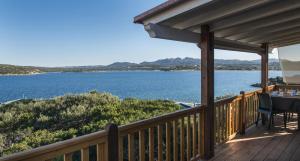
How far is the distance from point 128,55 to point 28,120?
35877mm

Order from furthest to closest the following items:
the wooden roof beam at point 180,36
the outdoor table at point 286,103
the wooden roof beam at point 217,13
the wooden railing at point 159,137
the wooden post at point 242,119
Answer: the outdoor table at point 286,103 < the wooden post at point 242,119 < the wooden roof beam at point 180,36 < the wooden roof beam at point 217,13 < the wooden railing at point 159,137

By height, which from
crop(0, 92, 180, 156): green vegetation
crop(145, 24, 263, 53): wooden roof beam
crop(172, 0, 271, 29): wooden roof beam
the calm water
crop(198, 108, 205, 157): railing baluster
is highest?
crop(172, 0, 271, 29): wooden roof beam

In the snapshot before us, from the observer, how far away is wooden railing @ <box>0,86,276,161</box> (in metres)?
1.87

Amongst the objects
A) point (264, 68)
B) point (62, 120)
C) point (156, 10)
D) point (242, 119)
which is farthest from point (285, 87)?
point (62, 120)

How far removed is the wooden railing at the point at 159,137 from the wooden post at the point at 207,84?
3.7 inches

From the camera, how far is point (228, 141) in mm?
5070

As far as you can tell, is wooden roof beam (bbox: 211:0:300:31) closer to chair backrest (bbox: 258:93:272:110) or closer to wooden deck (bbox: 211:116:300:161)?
wooden deck (bbox: 211:116:300:161)

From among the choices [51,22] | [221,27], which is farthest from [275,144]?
[51,22]

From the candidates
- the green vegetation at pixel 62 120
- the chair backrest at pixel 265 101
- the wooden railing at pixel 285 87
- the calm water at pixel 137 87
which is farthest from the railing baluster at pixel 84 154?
the calm water at pixel 137 87

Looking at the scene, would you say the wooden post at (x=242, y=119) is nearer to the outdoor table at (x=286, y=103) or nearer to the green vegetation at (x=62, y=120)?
the outdoor table at (x=286, y=103)

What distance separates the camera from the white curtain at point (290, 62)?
948 cm

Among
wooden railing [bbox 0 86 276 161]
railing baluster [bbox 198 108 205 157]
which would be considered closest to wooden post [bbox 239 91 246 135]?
wooden railing [bbox 0 86 276 161]

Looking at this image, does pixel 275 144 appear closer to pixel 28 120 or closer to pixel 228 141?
pixel 228 141

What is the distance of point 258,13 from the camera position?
333 centimetres
